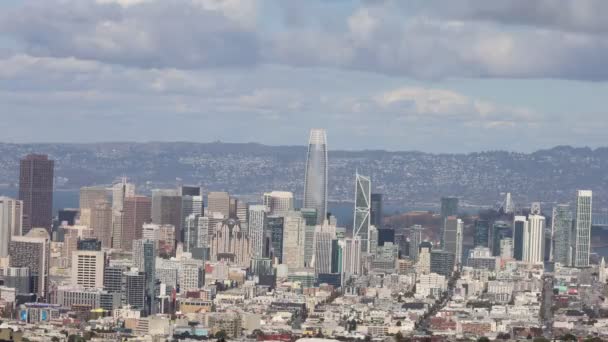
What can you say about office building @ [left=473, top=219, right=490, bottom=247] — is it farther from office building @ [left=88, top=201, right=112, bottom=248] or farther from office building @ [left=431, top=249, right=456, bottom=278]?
office building @ [left=88, top=201, right=112, bottom=248]

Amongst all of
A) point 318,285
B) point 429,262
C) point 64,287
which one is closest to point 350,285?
point 318,285

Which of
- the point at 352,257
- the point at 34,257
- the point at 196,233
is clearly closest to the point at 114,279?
the point at 34,257

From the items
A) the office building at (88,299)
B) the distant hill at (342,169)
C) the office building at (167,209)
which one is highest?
the distant hill at (342,169)

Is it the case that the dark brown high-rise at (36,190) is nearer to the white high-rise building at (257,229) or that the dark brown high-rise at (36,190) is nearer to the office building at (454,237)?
the white high-rise building at (257,229)

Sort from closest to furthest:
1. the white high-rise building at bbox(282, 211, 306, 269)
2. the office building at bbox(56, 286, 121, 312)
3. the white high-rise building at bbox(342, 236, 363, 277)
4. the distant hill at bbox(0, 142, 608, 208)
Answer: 1. the office building at bbox(56, 286, 121, 312)
2. the white high-rise building at bbox(342, 236, 363, 277)
3. the white high-rise building at bbox(282, 211, 306, 269)
4. the distant hill at bbox(0, 142, 608, 208)

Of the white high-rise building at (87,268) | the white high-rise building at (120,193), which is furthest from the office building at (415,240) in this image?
the white high-rise building at (87,268)

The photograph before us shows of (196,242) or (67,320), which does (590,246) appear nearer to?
(196,242)

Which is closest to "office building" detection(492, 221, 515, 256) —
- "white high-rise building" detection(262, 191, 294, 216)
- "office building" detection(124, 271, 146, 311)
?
"white high-rise building" detection(262, 191, 294, 216)
